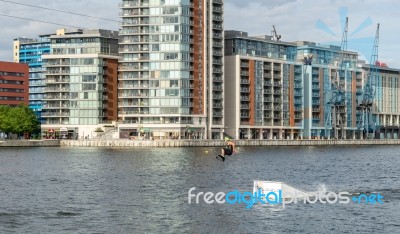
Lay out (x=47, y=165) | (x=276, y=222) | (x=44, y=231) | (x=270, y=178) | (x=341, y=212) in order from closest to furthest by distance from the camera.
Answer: (x=44, y=231)
(x=276, y=222)
(x=341, y=212)
(x=270, y=178)
(x=47, y=165)

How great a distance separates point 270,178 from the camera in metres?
93.5

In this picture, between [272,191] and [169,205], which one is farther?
[169,205]

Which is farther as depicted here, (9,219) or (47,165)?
(47,165)

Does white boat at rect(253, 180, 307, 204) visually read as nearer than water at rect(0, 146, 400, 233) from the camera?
No

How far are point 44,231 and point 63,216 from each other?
6.53 meters

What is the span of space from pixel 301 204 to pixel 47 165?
65.8m

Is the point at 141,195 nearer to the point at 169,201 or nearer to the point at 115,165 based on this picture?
the point at 169,201

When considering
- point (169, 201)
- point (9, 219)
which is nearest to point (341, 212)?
point (169, 201)

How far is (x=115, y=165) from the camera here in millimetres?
119938

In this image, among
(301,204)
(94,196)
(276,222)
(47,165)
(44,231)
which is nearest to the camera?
(44,231)

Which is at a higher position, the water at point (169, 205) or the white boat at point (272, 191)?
the white boat at point (272, 191)

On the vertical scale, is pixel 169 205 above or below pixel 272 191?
below

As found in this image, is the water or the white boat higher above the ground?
the white boat

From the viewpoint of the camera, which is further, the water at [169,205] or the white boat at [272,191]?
the white boat at [272,191]
